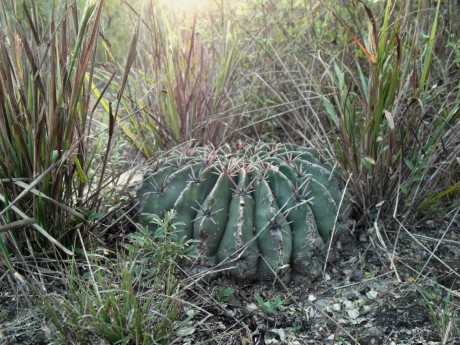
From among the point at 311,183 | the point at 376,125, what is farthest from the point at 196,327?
the point at 376,125

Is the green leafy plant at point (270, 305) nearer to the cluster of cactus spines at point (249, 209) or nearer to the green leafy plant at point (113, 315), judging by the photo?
the cluster of cactus spines at point (249, 209)

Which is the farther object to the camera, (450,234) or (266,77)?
(266,77)

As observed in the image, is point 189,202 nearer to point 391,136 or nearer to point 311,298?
point 311,298

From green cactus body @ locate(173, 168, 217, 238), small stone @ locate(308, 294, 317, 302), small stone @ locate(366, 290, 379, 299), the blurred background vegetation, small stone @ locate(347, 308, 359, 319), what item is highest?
the blurred background vegetation

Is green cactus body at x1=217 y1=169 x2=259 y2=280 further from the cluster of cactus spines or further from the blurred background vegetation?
the blurred background vegetation

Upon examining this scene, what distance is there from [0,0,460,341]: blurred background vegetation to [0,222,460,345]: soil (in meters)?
0.17

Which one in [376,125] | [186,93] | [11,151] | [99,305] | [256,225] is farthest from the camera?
[186,93]

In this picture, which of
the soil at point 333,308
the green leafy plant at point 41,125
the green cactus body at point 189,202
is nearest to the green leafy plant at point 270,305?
the soil at point 333,308

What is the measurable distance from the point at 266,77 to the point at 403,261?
139 cm

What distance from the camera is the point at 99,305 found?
60.1 inches

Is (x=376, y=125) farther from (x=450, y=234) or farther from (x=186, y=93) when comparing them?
(x=186, y=93)

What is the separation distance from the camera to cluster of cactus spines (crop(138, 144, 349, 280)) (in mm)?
1914

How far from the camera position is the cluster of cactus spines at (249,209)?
1914 mm

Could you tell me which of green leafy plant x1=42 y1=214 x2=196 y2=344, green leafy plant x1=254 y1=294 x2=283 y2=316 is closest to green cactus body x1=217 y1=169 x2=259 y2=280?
green leafy plant x1=254 y1=294 x2=283 y2=316
